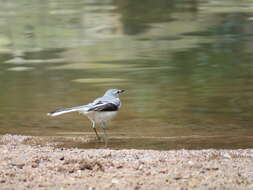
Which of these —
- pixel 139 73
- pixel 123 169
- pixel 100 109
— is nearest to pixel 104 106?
pixel 100 109

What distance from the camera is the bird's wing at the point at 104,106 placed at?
955 centimetres

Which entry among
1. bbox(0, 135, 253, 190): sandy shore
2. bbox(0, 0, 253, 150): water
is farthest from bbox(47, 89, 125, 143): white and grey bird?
bbox(0, 135, 253, 190): sandy shore

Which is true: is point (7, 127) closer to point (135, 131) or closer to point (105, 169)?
point (135, 131)

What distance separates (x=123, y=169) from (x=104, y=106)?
249 cm

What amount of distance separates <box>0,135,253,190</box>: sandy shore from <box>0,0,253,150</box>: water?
4.64 ft

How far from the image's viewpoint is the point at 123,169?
7230 mm

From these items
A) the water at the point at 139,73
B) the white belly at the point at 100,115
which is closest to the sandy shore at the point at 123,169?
the white belly at the point at 100,115

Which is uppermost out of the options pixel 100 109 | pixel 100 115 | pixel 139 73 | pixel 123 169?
pixel 123 169

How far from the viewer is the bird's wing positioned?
955 cm

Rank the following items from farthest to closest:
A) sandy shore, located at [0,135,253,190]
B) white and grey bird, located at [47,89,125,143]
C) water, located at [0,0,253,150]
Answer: water, located at [0,0,253,150] < white and grey bird, located at [47,89,125,143] < sandy shore, located at [0,135,253,190]

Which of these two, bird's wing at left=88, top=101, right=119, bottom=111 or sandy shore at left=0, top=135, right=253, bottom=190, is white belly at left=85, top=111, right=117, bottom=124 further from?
sandy shore at left=0, top=135, right=253, bottom=190

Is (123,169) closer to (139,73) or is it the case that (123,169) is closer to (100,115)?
(100,115)

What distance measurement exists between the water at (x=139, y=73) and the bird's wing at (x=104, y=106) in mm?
459

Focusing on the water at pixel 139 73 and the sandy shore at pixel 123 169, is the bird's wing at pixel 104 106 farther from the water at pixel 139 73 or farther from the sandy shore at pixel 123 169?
the sandy shore at pixel 123 169
